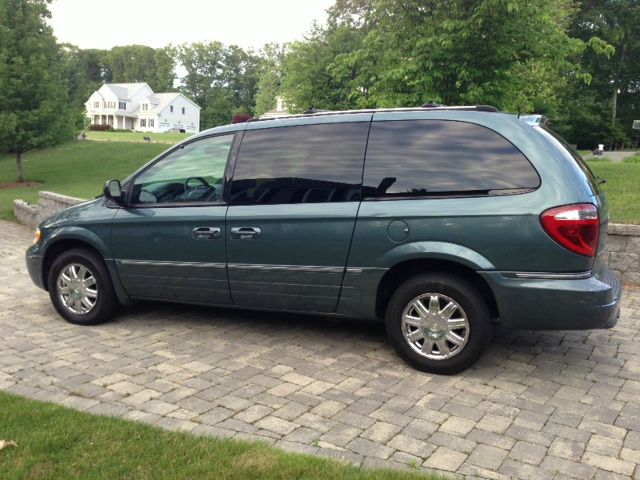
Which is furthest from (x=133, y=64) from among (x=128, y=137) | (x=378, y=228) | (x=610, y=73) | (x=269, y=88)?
(x=378, y=228)

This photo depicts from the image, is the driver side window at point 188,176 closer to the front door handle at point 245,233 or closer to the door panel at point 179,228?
the door panel at point 179,228

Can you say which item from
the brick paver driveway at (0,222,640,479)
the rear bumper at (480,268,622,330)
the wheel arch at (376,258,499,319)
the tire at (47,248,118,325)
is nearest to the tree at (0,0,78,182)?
the tire at (47,248,118,325)

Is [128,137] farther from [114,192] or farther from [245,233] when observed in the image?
[245,233]

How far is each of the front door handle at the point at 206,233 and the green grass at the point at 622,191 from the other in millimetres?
6243

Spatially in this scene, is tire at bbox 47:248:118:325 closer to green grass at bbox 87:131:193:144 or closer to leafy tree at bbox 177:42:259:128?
green grass at bbox 87:131:193:144

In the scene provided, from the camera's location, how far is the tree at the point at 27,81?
20.8m

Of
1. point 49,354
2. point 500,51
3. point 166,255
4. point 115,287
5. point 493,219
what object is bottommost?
point 49,354

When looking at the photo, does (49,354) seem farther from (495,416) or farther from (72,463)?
(495,416)

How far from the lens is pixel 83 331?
17.9 feet

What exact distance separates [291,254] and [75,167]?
80.5ft

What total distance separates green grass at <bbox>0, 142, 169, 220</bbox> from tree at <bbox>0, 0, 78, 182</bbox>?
6.21 feet

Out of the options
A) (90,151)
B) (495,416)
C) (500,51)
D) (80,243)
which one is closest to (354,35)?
(90,151)

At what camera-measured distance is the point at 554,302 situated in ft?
13.0

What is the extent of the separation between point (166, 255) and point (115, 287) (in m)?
0.71
